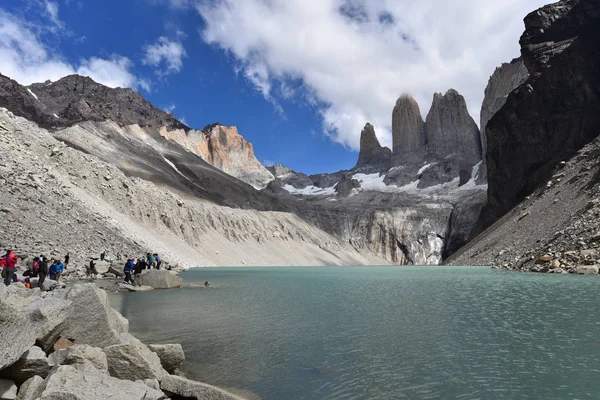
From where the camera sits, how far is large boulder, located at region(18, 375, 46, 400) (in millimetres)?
6900

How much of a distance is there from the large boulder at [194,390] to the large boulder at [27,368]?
2289 millimetres

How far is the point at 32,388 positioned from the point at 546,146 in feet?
291

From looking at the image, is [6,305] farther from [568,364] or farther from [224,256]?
[224,256]

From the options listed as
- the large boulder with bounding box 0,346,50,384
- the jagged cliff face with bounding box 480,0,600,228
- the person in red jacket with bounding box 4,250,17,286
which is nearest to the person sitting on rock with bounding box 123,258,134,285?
the person in red jacket with bounding box 4,250,17,286

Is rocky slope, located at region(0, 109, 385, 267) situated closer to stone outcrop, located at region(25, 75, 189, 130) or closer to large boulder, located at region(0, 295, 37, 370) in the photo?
stone outcrop, located at region(25, 75, 189, 130)

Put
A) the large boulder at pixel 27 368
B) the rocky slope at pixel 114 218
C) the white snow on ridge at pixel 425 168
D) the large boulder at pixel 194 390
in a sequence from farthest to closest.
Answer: the white snow on ridge at pixel 425 168 < the rocky slope at pixel 114 218 < the large boulder at pixel 194 390 < the large boulder at pixel 27 368

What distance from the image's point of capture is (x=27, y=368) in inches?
299

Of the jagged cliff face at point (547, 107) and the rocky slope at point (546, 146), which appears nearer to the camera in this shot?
the rocky slope at point (546, 146)

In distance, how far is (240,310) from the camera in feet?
69.7

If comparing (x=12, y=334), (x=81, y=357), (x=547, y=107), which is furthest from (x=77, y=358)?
(x=547, y=107)

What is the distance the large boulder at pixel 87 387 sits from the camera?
628cm

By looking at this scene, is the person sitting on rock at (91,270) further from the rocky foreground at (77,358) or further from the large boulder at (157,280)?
the rocky foreground at (77,358)

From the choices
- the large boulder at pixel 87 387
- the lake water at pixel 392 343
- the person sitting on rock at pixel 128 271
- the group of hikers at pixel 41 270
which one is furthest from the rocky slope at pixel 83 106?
the large boulder at pixel 87 387

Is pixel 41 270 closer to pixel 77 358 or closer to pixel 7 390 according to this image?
pixel 77 358
